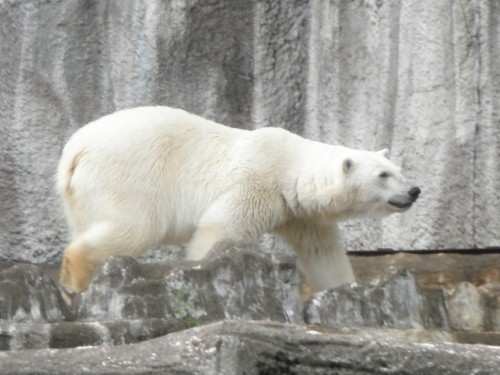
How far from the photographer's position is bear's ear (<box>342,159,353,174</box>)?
287 inches

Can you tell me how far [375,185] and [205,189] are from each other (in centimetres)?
97

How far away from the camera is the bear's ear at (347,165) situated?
7285 millimetres

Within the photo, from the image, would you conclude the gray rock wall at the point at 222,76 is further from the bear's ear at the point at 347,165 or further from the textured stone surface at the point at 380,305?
the textured stone surface at the point at 380,305

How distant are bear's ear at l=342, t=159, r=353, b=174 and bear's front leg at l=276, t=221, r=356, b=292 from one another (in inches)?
13.7

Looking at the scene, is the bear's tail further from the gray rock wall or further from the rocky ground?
the rocky ground

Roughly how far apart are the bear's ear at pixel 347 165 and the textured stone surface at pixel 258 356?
154 inches

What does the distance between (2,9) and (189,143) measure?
6.72 ft

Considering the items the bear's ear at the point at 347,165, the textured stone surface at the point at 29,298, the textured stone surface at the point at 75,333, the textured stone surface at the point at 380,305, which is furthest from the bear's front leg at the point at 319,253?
the textured stone surface at the point at 75,333

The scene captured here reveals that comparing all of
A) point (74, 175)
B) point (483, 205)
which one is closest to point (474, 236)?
point (483, 205)

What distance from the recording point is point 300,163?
7.30 metres

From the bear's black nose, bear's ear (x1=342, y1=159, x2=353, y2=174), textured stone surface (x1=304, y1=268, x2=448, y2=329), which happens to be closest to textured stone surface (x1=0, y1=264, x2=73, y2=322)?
textured stone surface (x1=304, y1=268, x2=448, y2=329)

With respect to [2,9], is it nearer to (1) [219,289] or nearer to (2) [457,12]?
(2) [457,12]

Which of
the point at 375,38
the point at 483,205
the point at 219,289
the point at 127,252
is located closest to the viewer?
the point at 219,289

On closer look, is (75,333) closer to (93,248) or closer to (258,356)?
(258,356)
